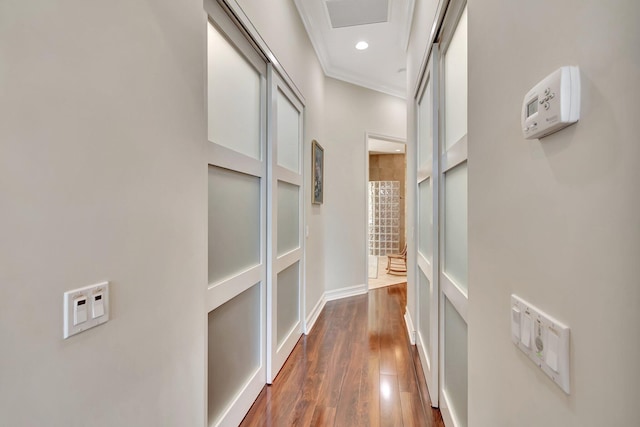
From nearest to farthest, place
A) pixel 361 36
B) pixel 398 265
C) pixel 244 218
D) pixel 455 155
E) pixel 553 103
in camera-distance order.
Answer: pixel 553 103, pixel 455 155, pixel 244 218, pixel 361 36, pixel 398 265

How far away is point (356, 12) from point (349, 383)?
10.3 feet

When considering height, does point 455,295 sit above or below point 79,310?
below

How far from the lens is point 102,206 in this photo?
843mm

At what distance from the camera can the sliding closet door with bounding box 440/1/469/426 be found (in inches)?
55.2

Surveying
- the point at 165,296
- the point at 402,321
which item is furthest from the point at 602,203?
the point at 402,321

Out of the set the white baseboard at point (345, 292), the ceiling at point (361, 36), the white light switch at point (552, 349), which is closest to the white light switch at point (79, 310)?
the white light switch at point (552, 349)

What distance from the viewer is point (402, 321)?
3.36 metres

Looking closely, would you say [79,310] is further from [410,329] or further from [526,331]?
[410,329]

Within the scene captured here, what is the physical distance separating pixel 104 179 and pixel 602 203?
1075 millimetres

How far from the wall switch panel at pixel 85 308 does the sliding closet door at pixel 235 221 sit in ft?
1.90

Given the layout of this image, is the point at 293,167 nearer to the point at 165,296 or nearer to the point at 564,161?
the point at 165,296

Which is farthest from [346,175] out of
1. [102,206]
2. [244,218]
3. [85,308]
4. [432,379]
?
[85,308]

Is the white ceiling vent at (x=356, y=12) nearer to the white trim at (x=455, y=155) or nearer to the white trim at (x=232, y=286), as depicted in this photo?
the white trim at (x=455, y=155)

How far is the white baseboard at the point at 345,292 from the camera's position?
405 cm
